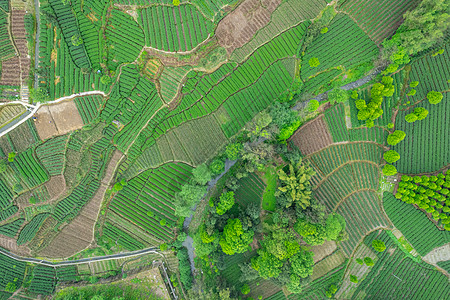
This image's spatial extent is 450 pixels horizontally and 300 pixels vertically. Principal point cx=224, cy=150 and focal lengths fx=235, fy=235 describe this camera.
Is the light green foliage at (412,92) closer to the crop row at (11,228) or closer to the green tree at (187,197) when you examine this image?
the green tree at (187,197)

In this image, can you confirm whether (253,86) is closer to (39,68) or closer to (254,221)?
(254,221)

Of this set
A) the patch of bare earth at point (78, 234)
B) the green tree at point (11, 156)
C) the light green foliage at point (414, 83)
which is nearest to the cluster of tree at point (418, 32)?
the light green foliage at point (414, 83)

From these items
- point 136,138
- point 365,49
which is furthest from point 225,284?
point 365,49

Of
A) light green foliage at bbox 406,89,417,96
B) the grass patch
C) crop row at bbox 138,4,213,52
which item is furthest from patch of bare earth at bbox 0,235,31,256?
light green foliage at bbox 406,89,417,96

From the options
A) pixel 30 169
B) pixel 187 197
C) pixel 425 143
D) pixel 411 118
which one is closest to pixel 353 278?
pixel 425 143

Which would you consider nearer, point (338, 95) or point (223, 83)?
point (338, 95)

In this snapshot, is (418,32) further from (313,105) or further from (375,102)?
(313,105)
